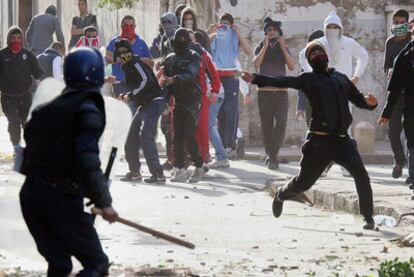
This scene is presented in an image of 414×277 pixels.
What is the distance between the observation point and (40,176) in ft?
24.1

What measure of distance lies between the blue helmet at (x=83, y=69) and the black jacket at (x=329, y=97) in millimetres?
4970

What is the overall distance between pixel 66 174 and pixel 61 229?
0.90 feet

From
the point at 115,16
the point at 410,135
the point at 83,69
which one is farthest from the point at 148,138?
the point at 115,16

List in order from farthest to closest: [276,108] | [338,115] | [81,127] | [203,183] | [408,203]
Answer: [276,108] → [203,183] → [408,203] → [338,115] → [81,127]

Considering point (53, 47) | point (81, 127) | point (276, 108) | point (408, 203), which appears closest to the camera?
point (81, 127)

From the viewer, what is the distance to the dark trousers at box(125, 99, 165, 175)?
16797 mm

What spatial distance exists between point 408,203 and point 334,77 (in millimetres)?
1508

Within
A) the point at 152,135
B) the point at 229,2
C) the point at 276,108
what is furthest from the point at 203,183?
the point at 229,2

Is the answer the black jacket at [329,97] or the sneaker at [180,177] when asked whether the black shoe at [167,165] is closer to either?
the sneaker at [180,177]

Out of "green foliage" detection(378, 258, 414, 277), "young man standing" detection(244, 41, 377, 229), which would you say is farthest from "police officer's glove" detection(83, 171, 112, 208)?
"young man standing" detection(244, 41, 377, 229)

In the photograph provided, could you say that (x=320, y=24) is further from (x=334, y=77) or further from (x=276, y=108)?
(x=334, y=77)

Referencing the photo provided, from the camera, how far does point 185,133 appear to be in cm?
1700

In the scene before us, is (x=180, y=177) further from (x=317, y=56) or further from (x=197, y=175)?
(x=317, y=56)

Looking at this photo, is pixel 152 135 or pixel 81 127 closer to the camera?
pixel 81 127
